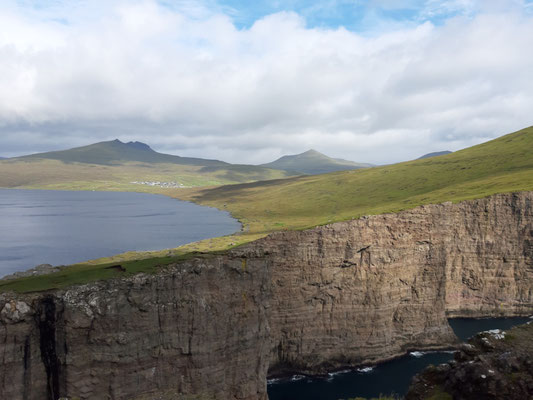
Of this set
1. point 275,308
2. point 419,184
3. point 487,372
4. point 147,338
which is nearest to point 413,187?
point 419,184

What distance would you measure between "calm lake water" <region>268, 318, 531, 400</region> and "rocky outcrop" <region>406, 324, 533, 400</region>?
38.8m

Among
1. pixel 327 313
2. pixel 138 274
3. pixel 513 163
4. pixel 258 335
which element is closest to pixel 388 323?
pixel 327 313

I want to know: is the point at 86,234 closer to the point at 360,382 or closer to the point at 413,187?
the point at 360,382

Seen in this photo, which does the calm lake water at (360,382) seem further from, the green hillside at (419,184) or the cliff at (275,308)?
the green hillside at (419,184)

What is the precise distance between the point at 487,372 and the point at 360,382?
47437 mm

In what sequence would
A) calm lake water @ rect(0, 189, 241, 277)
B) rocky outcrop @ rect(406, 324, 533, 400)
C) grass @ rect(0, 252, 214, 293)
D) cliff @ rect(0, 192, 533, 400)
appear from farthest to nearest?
calm lake water @ rect(0, 189, 241, 277)
grass @ rect(0, 252, 214, 293)
cliff @ rect(0, 192, 533, 400)
rocky outcrop @ rect(406, 324, 533, 400)

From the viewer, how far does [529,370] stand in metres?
19.1

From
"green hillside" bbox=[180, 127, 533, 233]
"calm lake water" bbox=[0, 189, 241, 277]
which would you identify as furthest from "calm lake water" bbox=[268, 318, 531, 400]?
"calm lake water" bbox=[0, 189, 241, 277]

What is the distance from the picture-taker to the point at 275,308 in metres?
62.8

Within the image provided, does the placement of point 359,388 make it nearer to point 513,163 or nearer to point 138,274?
point 138,274

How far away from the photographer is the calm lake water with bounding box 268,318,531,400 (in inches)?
2277

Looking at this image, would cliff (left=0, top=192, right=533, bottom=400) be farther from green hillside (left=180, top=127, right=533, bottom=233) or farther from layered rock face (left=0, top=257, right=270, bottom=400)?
green hillside (left=180, top=127, right=533, bottom=233)

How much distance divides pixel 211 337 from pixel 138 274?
12.2 metres

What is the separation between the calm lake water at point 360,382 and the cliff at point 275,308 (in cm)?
241
